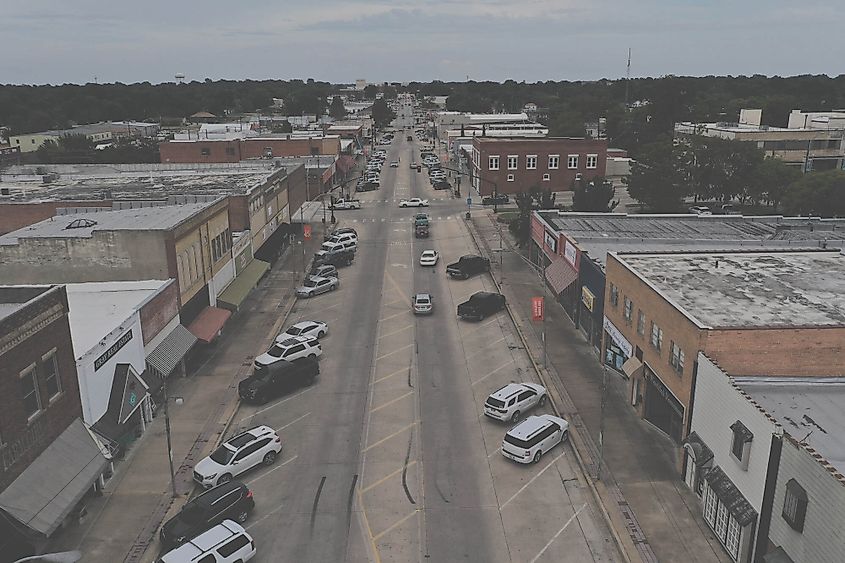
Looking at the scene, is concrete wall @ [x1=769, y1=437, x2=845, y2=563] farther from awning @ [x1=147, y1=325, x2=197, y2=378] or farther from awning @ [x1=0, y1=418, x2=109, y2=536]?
awning @ [x1=147, y1=325, x2=197, y2=378]

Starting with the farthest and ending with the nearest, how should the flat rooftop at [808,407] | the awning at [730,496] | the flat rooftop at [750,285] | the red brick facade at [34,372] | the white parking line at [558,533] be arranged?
the flat rooftop at [750,285] → the white parking line at [558,533] → the red brick facade at [34,372] → the awning at [730,496] → the flat rooftop at [808,407]

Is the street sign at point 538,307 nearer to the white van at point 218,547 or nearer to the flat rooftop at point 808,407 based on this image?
the flat rooftop at point 808,407

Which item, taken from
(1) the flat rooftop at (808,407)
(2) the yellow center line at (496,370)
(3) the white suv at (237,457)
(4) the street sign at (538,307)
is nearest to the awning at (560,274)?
(4) the street sign at (538,307)

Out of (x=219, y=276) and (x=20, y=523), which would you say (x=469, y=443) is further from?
(x=219, y=276)

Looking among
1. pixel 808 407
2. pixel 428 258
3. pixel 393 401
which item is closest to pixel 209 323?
pixel 393 401

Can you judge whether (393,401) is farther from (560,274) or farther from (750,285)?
(750,285)

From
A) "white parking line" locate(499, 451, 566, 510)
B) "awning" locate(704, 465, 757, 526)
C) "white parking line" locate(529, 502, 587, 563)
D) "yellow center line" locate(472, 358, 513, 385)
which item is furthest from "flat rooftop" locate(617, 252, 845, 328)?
"yellow center line" locate(472, 358, 513, 385)
